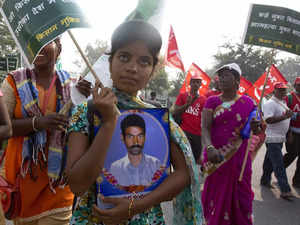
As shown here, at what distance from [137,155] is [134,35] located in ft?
1.74

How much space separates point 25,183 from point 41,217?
0.26 meters

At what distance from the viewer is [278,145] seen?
17.8 feet

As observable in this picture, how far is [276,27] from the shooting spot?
3412 mm

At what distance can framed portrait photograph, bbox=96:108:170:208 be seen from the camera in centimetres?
131

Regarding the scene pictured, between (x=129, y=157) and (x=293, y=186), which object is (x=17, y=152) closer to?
(x=129, y=157)

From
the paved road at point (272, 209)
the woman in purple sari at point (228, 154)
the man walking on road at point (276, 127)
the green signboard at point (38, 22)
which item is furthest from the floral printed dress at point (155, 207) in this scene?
the man walking on road at point (276, 127)

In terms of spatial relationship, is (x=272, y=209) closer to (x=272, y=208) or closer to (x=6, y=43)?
(x=272, y=208)

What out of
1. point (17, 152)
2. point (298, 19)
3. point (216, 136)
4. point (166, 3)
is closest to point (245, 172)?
point (216, 136)

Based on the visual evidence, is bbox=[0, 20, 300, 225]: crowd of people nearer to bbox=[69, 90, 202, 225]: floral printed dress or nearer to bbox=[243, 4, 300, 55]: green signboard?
bbox=[69, 90, 202, 225]: floral printed dress

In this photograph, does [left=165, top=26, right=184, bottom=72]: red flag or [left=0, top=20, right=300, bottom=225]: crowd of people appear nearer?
[left=0, top=20, right=300, bottom=225]: crowd of people

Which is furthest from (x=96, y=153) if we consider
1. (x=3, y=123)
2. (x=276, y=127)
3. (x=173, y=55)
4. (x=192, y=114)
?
(x=276, y=127)

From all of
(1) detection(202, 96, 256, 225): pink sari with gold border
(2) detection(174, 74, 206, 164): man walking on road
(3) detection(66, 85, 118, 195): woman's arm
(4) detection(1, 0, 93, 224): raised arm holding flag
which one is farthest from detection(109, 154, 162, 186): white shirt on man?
(2) detection(174, 74, 206, 164): man walking on road

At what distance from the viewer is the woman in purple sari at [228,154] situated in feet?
10.6

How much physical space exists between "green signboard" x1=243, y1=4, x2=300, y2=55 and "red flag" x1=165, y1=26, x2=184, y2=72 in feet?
3.47
